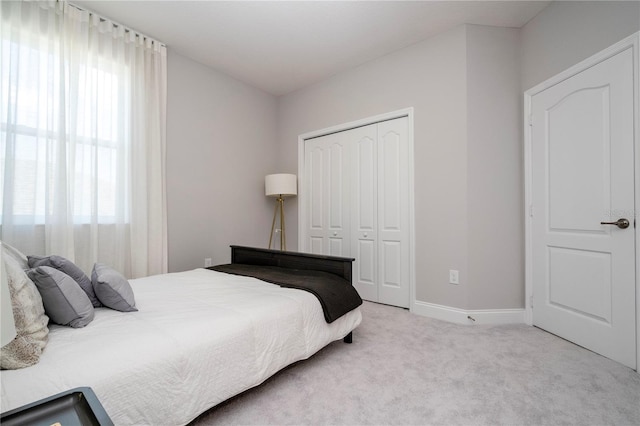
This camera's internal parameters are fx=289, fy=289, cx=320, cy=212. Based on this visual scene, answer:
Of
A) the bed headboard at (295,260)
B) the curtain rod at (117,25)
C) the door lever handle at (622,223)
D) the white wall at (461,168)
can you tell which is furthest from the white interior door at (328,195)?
the door lever handle at (622,223)

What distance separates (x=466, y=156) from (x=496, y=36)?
3.96 ft

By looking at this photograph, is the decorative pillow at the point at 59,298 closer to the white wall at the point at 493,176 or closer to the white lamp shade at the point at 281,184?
the white lamp shade at the point at 281,184

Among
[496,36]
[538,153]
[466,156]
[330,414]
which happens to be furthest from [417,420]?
[496,36]

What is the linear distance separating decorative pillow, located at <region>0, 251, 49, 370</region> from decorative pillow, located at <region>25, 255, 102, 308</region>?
0.32 meters

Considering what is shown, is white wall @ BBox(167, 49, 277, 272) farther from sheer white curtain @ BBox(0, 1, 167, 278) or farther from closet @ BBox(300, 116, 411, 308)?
closet @ BBox(300, 116, 411, 308)

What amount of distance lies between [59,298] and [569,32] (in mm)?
3769

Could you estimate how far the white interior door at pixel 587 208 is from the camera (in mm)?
1945

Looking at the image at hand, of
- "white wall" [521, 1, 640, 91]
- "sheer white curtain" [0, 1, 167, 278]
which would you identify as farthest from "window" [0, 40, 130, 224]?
"white wall" [521, 1, 640, 91]

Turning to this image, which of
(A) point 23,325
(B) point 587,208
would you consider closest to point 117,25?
(A) point 23,325

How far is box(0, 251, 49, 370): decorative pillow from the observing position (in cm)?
96

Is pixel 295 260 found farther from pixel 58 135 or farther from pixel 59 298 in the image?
pixel 58 135

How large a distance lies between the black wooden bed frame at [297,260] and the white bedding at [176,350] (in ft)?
1.53

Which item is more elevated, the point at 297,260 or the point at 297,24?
the point at 297,24

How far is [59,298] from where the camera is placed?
4.16 feet
